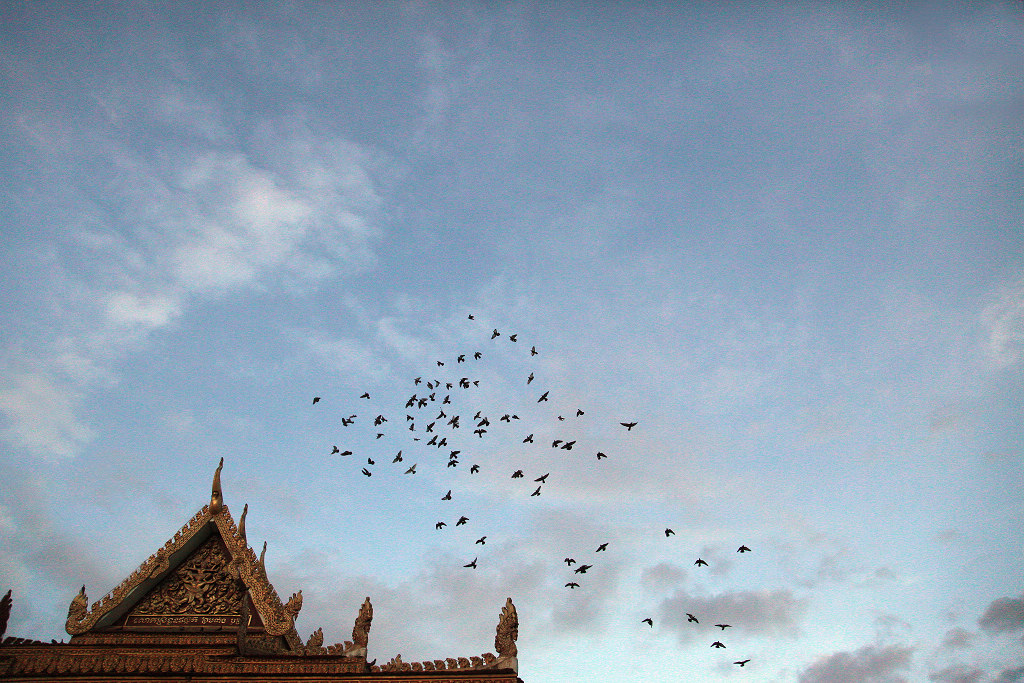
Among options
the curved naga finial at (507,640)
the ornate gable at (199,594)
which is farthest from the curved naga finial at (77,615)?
the curved naga finial at (507,640)

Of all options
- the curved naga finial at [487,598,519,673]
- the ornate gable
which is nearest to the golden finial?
the ornate gable

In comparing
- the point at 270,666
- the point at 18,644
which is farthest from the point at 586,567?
the point at 18,644

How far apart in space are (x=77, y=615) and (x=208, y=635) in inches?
168

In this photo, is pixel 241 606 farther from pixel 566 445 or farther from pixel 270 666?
pixel 566 445

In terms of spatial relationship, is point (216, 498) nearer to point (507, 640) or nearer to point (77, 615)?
point (77, 615)

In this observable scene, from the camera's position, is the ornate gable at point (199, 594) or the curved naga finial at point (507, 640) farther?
the ornate gable at point (199, 594)

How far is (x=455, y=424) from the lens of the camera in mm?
29156

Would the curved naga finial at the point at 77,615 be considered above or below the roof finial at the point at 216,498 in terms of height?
below

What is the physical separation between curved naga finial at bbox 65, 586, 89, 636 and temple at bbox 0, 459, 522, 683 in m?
0.03

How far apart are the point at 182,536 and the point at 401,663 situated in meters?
9.02

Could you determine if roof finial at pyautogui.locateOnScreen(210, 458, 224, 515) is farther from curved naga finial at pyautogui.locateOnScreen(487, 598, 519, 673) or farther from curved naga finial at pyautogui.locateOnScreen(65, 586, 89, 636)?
curved naga finial at pyautogui.locateOnScreen(487, 598, 519, 673)

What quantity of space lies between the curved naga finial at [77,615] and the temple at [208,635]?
0.10ft

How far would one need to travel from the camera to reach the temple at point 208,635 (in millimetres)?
18859

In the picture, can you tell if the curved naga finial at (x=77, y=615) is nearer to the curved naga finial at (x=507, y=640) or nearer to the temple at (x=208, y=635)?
the temple at (x=208, y=635)
